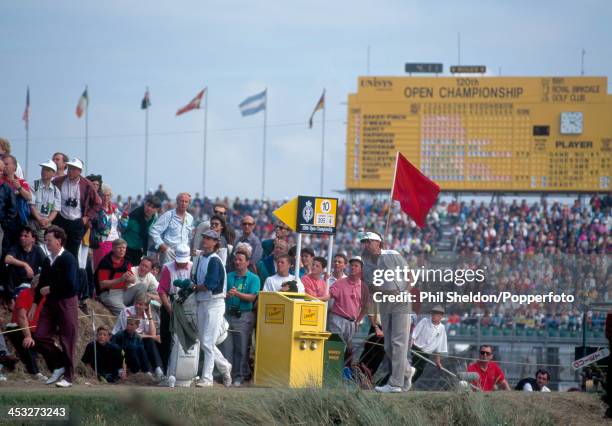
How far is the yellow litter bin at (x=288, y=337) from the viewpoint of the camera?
38.7 feet

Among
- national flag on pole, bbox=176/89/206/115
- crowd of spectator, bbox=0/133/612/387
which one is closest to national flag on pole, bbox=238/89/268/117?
national flag on pole, bbox=176/89/206/115

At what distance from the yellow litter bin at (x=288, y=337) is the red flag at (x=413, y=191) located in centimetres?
381

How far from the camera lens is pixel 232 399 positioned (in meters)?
9.88

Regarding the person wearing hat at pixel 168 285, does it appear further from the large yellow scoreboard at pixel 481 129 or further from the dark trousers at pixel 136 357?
the large yellow scoreboard at pixel 481 129

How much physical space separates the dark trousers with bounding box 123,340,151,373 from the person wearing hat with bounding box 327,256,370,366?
238 centimetres

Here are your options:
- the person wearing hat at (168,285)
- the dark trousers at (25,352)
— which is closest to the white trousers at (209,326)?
the person wearing hat at (168,285)

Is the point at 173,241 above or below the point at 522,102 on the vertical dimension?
below

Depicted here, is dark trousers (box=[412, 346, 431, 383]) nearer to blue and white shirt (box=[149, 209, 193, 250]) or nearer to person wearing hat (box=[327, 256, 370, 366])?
person wearing hat (box=[327, 256, 370, 366])

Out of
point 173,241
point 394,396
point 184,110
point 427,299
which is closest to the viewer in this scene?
point 394,396

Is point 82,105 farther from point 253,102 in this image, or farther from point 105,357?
point 105,357

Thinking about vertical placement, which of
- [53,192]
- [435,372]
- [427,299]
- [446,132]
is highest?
[446,132]

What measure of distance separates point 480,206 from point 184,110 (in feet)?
43.8

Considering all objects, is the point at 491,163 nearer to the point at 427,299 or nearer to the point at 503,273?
the point at 503,273

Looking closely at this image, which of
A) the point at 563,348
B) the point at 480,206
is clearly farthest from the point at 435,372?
the point at 480,206
